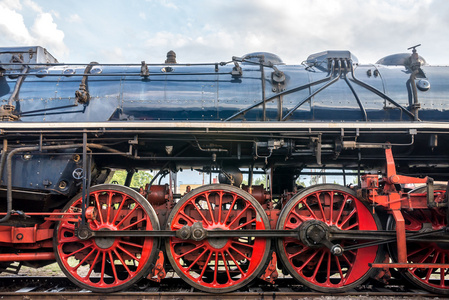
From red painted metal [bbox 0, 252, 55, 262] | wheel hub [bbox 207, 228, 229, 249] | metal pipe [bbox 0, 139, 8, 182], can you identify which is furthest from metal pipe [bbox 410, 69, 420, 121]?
metal pipe [bbox 0, 139, 8, 182]

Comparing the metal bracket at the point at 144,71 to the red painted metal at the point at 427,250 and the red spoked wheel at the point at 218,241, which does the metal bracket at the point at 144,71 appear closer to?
the red spoked wheel at the point at 218,241

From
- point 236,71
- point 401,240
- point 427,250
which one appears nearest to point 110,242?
point 236,71

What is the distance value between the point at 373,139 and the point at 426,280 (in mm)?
2146

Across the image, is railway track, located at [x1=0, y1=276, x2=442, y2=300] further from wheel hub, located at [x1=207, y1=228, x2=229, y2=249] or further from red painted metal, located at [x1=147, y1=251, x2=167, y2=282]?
wheel hub, located at [x1=207, y1=228, x2=229, y2=249]

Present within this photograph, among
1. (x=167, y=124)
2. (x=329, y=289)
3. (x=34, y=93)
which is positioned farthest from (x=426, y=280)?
(x=34, y=93)

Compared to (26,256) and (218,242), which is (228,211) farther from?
(26,256)

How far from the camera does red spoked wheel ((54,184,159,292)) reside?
4512mm

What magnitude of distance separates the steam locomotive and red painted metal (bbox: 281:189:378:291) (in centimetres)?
2

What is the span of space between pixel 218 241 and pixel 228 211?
1.51ft

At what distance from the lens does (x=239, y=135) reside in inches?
179

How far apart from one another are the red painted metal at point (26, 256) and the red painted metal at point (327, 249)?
3.41m

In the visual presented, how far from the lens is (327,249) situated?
461 centimetres

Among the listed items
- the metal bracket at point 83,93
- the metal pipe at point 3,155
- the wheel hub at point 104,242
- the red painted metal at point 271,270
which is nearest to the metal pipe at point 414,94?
the red painted metal at point 271,270

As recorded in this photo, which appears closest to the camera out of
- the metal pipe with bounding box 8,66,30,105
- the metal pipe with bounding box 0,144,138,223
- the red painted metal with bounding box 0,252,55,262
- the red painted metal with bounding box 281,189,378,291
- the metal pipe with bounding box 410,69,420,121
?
the metal pipe with bounding box 0,144,138,223
